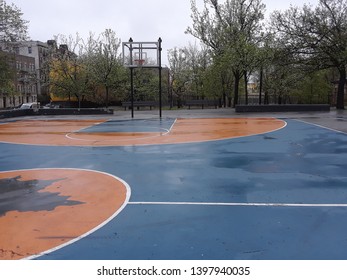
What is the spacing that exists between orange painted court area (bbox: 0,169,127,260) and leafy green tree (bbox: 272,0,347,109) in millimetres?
25894

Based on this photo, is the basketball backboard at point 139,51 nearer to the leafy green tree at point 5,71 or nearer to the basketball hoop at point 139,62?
the basketball hoop at point 139,62

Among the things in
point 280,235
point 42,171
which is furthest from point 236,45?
point 280,235

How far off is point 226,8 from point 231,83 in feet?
42.9

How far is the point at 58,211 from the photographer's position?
19.8ft

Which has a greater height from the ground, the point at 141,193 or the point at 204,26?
the point at 204,26

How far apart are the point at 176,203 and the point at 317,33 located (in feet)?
90.1

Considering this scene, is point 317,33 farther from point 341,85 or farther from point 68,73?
point 68,73

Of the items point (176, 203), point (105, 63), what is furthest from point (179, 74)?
point (176, 203)

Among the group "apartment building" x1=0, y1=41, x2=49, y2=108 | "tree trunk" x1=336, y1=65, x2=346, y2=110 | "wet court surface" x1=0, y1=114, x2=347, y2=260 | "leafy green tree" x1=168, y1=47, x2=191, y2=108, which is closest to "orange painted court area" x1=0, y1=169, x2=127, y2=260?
"wet court surface" x1=0, y1=114, x2=347, y2=260

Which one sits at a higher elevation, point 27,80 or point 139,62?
point 27,80

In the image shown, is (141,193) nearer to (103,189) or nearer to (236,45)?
(103,189)

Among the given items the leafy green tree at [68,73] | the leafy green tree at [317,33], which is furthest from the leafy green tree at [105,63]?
the leafy green tree at [317,33]

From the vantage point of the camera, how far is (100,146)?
43.4 ft
